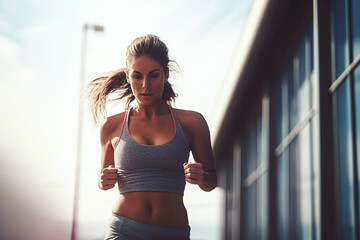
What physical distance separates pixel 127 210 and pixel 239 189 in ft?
59.8

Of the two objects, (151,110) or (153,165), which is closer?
(153,165)

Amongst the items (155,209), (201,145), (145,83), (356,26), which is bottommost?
(155,209)

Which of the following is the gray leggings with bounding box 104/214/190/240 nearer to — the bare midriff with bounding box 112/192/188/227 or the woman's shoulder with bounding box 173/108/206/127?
the bare midriff with bounding box 112/192/188/227

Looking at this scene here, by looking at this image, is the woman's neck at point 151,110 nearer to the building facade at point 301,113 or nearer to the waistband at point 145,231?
the waistband at point 145,231

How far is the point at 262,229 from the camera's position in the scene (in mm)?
15352

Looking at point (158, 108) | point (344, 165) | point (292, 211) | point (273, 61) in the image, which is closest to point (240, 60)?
point (273, 61)

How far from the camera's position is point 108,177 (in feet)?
9.43

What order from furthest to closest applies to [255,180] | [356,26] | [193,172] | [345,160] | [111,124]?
[255,180], [345,160], [356,26], [111,124], [193,172]

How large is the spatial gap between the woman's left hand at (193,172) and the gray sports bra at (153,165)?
0.09 meters

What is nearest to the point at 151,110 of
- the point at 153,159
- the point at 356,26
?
the point at 153,159

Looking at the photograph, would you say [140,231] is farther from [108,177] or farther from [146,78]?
[146,78]

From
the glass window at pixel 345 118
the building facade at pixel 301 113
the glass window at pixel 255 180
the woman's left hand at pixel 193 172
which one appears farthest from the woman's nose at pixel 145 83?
the glass window at pixel 255 180

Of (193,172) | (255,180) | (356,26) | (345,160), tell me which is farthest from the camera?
(255,180)

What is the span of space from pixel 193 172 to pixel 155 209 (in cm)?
29
